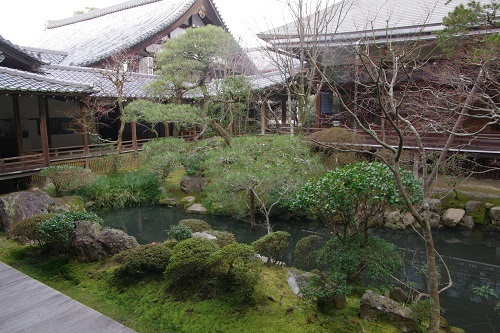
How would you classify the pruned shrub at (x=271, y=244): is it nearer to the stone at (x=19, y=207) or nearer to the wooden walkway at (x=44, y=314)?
the wooden walkway at (x=44, y=314)

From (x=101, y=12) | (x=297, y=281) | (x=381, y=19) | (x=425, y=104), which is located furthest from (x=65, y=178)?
(x=101, y=12)

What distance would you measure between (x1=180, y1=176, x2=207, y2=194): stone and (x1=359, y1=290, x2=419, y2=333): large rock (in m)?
9.35

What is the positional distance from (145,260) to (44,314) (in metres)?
1.73

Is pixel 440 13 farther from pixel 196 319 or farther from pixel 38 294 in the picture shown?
pixel 38 294

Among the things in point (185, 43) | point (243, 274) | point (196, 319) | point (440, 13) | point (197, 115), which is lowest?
point (196, 319)

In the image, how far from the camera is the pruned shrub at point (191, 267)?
4.79 m

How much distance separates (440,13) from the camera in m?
13.2

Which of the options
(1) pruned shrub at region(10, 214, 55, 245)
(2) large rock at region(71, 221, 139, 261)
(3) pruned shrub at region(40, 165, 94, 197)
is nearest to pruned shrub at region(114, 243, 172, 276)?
(2) large rock at region(71, 221, 139, 261)

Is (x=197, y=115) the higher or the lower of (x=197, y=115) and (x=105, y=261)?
the higher

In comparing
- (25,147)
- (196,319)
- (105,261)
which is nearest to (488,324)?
(196,319)

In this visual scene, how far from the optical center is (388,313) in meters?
4.60

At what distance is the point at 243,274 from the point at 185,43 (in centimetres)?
1080

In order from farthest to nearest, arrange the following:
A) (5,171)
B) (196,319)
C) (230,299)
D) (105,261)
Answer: (5,171) < (105,261) < (230,299) < (196,319)

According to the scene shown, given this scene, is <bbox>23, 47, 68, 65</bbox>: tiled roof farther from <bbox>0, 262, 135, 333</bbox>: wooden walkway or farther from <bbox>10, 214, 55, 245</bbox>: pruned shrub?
<bbox>0, 262, 135, 333</bbox>: wooden walkway
